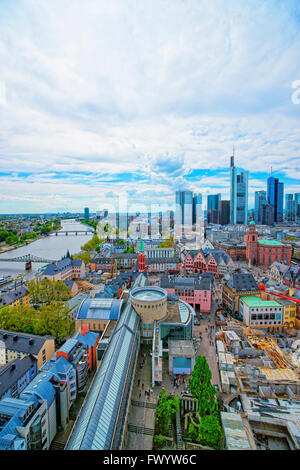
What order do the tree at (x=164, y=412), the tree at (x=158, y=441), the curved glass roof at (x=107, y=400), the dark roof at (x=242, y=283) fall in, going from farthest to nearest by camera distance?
the dark roof at (x=242, y=283)
the tree at (x=164, y=412)
the tree at (x=158, y=441)
the curved glass roof at (x=107, y=400)

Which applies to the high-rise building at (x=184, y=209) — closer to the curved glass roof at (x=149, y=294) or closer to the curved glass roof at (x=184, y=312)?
the curved glass roof at (x=184, y=312)

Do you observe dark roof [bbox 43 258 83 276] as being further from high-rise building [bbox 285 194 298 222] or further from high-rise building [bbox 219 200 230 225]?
high-rise building [bbox 285 194 298 222]

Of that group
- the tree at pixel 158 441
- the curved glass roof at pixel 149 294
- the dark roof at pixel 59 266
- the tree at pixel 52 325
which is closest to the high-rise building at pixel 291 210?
the dark roof at pixel 59 266

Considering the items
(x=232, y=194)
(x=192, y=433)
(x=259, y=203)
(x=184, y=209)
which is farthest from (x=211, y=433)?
(x=259, y=203)

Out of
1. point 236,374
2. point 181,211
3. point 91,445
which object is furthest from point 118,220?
point 91,445
